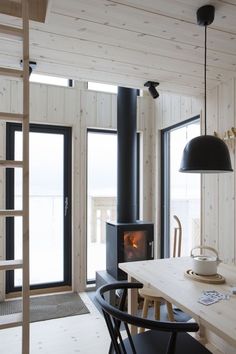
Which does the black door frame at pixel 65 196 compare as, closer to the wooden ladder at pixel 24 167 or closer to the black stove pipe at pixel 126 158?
the black stove pipe at pixel 126 158

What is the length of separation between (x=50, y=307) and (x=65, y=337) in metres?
0.70

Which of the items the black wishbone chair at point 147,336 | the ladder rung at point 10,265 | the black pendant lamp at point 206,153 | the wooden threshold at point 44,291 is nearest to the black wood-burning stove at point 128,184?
the wooden threshold at point 44,291

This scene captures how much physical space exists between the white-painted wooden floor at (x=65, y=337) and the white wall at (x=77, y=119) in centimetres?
83

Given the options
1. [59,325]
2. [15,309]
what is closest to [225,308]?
[59,325]

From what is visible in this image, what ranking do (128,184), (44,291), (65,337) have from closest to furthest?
(65,337)
(128,184)
(44,291)

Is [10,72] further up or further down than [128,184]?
further up

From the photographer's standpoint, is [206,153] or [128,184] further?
[128,184]

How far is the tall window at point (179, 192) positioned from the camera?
3506mm

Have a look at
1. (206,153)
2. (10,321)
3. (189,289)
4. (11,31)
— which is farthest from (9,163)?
(189,289)

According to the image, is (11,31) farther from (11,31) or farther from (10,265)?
(10,265)

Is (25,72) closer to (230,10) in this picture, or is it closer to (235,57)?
(230,10)

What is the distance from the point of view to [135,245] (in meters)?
3.45

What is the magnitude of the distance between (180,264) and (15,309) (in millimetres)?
2145

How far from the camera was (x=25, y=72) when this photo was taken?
63.1 inches
